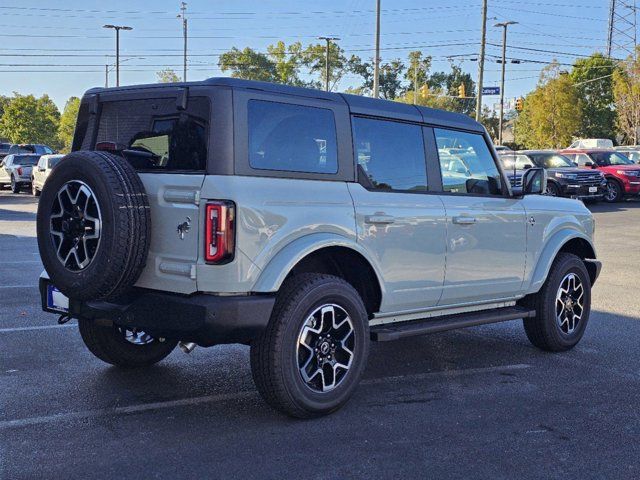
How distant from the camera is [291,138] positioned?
15.3 feet

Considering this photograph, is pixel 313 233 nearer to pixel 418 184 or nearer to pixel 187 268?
pixel 187 268

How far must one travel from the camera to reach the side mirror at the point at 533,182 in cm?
622

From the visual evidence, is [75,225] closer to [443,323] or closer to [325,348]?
[325,348]

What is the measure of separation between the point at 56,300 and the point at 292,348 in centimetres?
157

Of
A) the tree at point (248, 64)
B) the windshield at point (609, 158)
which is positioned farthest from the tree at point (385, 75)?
the windshield at point (609, 158)

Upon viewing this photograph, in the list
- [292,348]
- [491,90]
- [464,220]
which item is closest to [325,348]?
[292,348]

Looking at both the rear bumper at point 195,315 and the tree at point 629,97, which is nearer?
the rear bumper at point 195,315

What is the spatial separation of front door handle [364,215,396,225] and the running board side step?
0.71m

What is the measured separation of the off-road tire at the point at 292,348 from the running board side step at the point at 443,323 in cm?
47

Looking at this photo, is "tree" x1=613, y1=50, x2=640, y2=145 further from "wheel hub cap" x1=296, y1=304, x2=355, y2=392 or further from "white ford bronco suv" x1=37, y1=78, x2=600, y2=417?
"wheel hub cap" x1=296, y1=304, x2=355, y2=392

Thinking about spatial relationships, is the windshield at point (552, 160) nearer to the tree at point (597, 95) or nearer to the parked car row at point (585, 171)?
the parked car row at point (585, 171)

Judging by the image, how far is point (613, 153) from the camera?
27609 mm

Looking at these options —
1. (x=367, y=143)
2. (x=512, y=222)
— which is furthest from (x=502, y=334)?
(x=367, y=143)

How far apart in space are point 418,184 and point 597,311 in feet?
12.7
